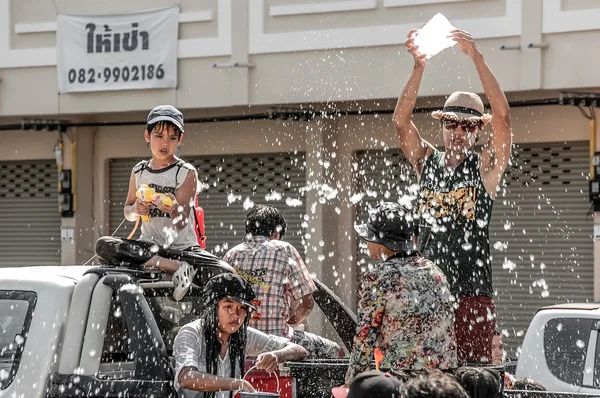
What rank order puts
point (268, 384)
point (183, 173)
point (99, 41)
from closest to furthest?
1. point (268, 384)
2. point (183, 173)
3. point (99, 41)

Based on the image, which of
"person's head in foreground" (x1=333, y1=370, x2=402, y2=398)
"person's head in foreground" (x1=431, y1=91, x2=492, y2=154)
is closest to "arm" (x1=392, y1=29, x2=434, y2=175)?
"person's head in foreground" (x1=431, y1=91, x2=492, y2=154)

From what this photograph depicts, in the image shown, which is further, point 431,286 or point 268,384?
point 268,384

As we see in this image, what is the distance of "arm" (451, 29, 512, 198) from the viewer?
227 inches

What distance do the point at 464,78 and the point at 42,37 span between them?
624cm

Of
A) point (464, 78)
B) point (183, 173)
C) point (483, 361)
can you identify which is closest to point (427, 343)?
point (483, 361)

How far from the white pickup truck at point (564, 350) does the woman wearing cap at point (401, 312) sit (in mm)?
3359

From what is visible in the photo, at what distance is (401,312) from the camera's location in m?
5.12

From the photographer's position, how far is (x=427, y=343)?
202 inches

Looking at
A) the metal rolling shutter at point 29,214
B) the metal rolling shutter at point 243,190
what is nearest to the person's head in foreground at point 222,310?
the metal rolling shutter at point 243,190

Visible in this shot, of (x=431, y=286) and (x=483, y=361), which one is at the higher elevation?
(x=431, y=286)

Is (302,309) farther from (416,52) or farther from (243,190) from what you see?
(243,190)

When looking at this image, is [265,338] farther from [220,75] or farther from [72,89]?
[72,89]

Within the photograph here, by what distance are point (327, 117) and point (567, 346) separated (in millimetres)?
8816

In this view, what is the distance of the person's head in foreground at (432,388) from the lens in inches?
131
